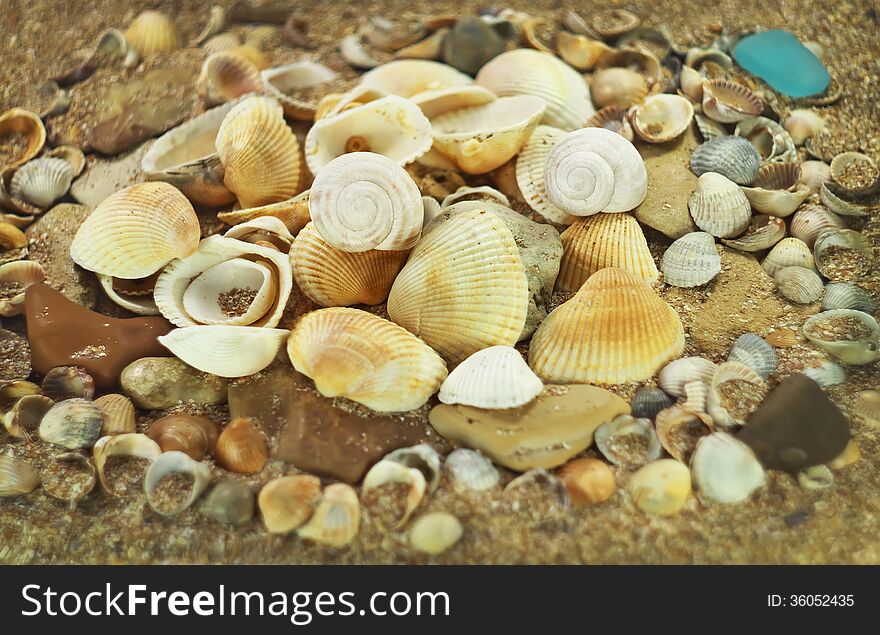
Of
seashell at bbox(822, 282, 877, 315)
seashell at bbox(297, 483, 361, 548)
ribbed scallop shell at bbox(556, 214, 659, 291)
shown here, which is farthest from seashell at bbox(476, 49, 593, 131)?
seashell at bbox(297, 483, 361, 548)

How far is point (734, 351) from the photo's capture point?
1758 millimetres

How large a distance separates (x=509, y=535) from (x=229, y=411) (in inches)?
29.1

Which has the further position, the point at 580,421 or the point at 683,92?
the point at 683,92

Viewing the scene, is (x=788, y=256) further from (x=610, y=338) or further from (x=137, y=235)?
(x=137, y=235)

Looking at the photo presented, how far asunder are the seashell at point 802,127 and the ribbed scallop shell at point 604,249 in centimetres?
68

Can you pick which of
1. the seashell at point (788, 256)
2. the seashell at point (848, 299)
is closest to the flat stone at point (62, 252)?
the seashell at point (788, 256)

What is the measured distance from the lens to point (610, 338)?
1723mm

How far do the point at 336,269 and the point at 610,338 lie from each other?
0.68 m

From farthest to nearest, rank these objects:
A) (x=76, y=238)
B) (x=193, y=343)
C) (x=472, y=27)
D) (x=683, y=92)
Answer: (x=472, y=27), (x=683, y=92), (x=76, y=238), (x=193, y=343)

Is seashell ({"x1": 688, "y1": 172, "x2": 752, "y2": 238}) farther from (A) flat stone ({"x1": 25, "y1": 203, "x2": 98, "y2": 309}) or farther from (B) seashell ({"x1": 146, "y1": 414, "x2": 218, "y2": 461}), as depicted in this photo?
(A) flat stone ({"x1": 25, "y1": 203, "x2": 98, "y2": 309})

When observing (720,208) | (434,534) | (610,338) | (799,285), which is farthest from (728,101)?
(434,534)

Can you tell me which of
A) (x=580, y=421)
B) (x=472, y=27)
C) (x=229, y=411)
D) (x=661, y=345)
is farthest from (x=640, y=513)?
(x=472, y=27)

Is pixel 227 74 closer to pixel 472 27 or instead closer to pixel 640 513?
pixel 472 27

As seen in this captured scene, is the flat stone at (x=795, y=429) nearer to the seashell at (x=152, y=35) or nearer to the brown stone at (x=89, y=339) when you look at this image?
the brown stone at (x=89, y=339)
